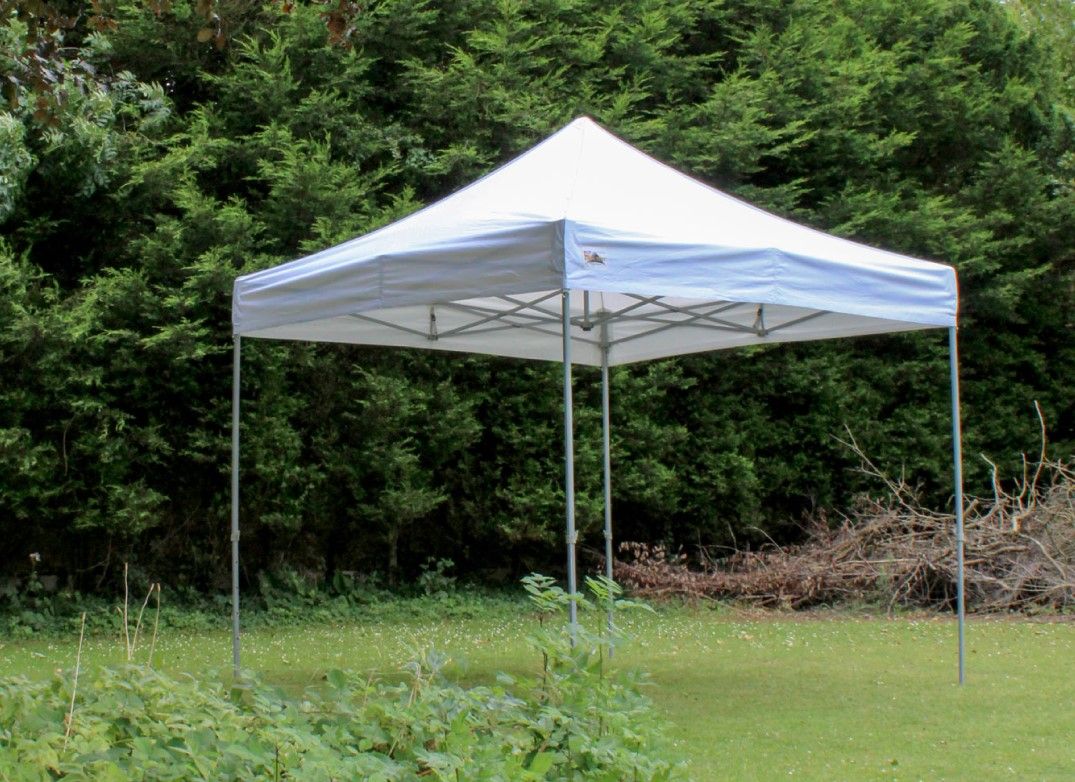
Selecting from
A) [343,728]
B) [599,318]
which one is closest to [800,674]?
[599,318]

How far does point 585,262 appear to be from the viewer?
15.6 feet

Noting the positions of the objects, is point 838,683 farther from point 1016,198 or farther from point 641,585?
point 1016,198

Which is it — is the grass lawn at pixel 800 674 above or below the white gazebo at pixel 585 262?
below

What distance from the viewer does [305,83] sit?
32.4 feet

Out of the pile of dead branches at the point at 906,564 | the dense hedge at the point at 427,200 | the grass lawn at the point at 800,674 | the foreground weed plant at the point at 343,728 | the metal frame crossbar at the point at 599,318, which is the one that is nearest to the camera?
the foreground weed plant at the point at 343,728

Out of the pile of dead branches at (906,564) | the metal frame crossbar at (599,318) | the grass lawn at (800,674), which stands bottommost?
the grass lawn at (800,674)

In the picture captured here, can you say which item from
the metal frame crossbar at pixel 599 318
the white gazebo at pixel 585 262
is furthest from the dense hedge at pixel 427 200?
the white gazebo at pixel 585 262

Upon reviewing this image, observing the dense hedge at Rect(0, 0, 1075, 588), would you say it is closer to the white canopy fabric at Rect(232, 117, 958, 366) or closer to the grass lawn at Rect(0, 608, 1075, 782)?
the grass lawn at Rect(0, 608, 1075, 782)

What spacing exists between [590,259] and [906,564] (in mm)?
5661

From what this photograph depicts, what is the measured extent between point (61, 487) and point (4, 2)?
4694mm

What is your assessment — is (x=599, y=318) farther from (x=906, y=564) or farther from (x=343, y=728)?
(x=343, y=728)

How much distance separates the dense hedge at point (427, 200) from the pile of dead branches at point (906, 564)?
0.60 metres

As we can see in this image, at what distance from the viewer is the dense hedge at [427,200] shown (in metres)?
8.57

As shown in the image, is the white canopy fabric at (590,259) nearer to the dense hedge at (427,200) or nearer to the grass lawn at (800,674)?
the grass lawn at (800,674)
